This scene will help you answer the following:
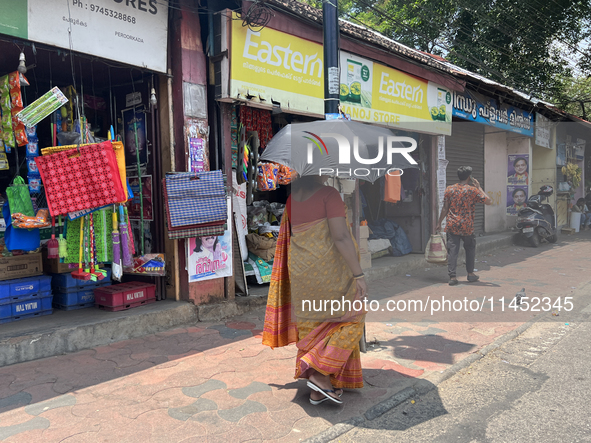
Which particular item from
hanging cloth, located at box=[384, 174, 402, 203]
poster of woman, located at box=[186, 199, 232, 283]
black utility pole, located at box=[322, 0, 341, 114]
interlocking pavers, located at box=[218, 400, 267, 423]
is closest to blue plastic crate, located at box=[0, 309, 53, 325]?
poster of woman, located at box=[186, 199, 232, 283]

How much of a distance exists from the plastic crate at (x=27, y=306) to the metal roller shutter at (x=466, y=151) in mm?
9279

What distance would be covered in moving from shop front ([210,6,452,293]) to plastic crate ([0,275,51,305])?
7.54ft

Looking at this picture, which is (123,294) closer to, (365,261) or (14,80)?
(14,80)

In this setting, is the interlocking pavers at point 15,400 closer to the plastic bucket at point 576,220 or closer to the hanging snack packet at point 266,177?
the hanging snack packet at point 266,177

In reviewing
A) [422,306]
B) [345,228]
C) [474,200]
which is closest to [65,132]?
[345,228]

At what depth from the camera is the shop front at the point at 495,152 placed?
11688mm

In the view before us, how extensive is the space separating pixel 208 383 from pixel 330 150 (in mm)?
2076

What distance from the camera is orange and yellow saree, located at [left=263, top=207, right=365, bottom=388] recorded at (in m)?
3.26

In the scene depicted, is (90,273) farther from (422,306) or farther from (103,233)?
(422,306)

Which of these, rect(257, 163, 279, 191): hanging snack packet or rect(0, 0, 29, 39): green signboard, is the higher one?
rect(0, 0, 29, 39): green signboard

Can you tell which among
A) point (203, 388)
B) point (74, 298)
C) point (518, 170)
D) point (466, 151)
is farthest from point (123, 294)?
point (518, 170)

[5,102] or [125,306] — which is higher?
[5,102]

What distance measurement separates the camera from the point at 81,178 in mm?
4617

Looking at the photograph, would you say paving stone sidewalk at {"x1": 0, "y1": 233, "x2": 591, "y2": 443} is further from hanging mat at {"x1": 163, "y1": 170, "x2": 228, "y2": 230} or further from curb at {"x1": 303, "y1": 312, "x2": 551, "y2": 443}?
hanging mat at {"x1": 163, "y1": 170, "x2": 228, "y2": 230}
